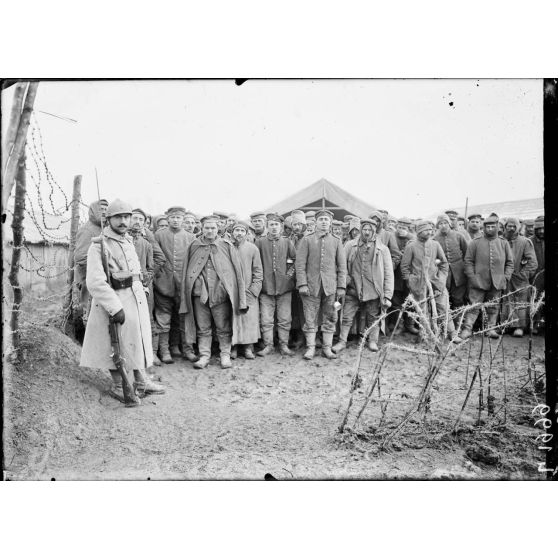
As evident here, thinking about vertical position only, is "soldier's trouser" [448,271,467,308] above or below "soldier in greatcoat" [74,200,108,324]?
below

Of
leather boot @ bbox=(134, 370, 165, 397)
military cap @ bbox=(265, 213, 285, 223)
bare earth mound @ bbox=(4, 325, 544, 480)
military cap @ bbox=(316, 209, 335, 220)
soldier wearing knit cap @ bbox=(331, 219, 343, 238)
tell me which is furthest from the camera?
soldier wearing knit cap @ bbox=(331, 219, 343, 238)

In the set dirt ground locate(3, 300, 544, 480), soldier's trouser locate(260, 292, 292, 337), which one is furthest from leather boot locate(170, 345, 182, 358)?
soldier's trouser locate(260, 292, 292, 337)

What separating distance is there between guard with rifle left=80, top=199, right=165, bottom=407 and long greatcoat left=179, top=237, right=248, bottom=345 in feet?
2.88

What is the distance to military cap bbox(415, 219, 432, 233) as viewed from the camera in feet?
15.3

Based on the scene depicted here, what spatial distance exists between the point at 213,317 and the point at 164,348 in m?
0.67

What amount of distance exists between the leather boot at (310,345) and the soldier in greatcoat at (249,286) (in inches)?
23.4

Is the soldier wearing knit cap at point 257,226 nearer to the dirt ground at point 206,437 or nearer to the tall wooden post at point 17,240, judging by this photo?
the dirt ground at point 206,437

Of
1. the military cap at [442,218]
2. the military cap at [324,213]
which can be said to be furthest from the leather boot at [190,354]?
the military cap at [442,218]

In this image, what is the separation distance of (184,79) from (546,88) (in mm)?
3086

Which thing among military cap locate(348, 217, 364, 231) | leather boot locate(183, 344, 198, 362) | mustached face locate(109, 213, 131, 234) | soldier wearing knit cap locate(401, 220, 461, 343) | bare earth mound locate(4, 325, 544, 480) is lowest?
bare earth mound locate(4, 325, 544, 480)

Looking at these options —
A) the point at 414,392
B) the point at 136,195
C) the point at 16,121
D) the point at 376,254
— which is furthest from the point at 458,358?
the point at 16,121

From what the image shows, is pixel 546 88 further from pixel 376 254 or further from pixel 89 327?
pixel 89 327

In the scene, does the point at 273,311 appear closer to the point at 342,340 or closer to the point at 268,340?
the point at 268,340

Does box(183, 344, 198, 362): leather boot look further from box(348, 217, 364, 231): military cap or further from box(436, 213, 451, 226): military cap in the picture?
box(436, 213, 451, 226): military cap
